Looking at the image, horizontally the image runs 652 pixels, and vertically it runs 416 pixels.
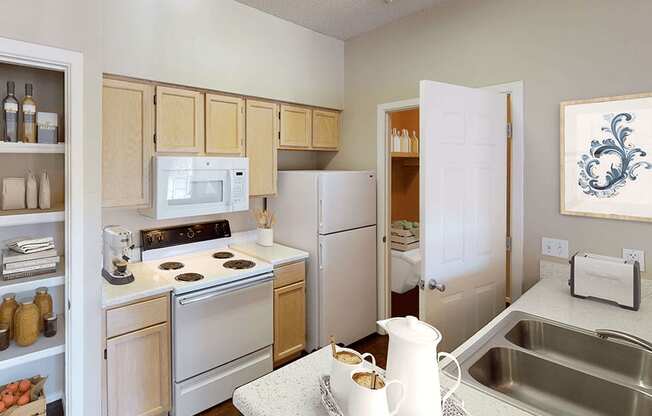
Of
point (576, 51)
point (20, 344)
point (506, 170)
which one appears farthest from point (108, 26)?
point (576, 51)

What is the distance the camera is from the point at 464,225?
2076 millimetres

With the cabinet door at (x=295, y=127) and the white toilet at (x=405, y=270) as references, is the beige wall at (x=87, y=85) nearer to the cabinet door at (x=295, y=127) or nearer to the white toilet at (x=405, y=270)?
the cabinet door at (x=295, y=127)

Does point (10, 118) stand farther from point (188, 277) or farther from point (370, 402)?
point (370, 402)

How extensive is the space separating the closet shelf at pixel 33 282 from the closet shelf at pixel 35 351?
0.78 ft

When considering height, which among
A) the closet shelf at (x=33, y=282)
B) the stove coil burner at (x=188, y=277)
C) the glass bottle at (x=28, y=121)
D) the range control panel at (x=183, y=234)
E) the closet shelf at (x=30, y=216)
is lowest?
the stove coil burner at (x=188, y=277)

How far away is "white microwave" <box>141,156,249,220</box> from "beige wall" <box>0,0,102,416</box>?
0.57 m

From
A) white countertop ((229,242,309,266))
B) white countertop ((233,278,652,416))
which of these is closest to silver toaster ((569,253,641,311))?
white countertop ((233,278,652,416))

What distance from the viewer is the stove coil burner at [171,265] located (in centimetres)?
242

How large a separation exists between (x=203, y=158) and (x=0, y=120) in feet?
3.34

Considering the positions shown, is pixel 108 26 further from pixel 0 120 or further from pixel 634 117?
pixel 634 117

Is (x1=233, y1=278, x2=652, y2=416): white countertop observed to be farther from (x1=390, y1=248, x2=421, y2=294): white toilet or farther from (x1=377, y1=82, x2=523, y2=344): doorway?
(x1=390, y1=248, x2=421, y2=294): white toilet

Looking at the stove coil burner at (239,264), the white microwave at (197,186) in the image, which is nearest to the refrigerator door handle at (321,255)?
the stove coil burner at (239,264)

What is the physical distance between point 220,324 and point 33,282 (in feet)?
3.28

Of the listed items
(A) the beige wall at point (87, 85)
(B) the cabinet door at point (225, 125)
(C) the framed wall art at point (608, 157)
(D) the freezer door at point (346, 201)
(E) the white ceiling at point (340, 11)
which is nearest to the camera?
(A) the beige wall at point (87, 85)
